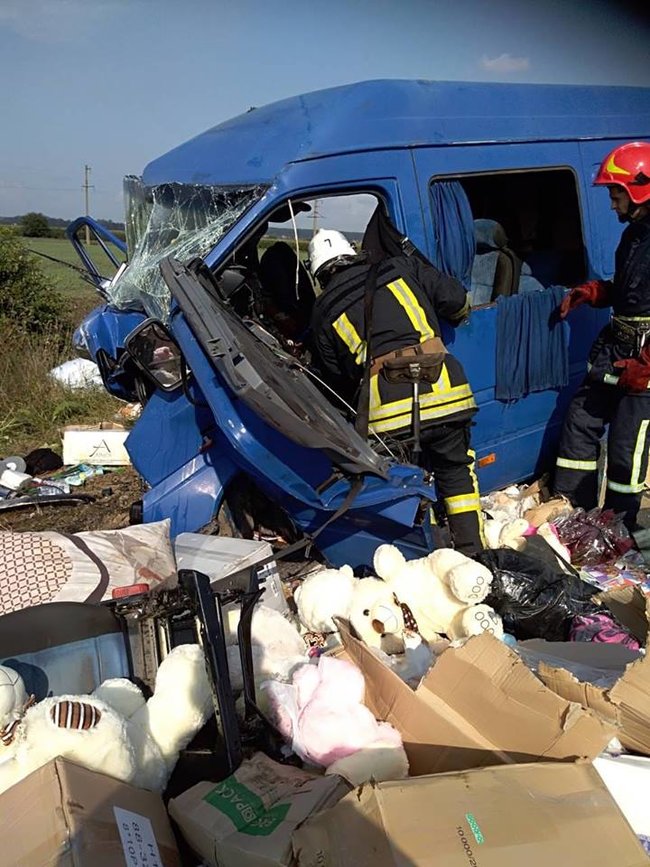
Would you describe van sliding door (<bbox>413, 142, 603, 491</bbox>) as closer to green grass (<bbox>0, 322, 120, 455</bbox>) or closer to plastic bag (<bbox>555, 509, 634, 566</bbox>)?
plastic bag (<bbox>555, 509, 634, 566</bbox>)

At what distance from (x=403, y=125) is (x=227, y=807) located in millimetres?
2935

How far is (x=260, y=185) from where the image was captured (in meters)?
3.17

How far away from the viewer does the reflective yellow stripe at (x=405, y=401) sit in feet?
10.7

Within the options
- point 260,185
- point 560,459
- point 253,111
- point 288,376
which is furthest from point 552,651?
point 253,111

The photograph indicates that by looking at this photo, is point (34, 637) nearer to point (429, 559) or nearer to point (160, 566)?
point (160, 566)

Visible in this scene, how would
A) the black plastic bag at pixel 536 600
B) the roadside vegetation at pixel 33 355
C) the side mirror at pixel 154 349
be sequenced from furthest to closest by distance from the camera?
the roadside vegetation at pixel 33 355
the side mirror at pixel 154 349
the black plastic bag at pixel 536 600

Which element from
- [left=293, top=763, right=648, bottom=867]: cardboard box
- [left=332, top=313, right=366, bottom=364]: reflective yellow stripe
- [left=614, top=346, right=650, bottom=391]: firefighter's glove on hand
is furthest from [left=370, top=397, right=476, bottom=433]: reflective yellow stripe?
[left=293, top=763, right=648, bottom=867]: cardboard box

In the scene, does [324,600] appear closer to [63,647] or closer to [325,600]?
[325,600]

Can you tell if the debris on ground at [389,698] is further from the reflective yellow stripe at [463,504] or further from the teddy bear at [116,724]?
the reflective yellow stripe at [463,504]

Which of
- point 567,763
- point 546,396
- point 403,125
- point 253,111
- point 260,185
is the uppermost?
point 253,111

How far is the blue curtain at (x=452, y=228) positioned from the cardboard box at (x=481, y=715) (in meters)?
2.20

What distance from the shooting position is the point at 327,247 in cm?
334

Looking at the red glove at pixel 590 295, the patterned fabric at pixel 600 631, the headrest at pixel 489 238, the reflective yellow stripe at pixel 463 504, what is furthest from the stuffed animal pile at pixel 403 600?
the headrest at pixel 489 238

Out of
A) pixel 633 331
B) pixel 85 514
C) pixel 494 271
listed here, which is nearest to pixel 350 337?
pixel 494 271
